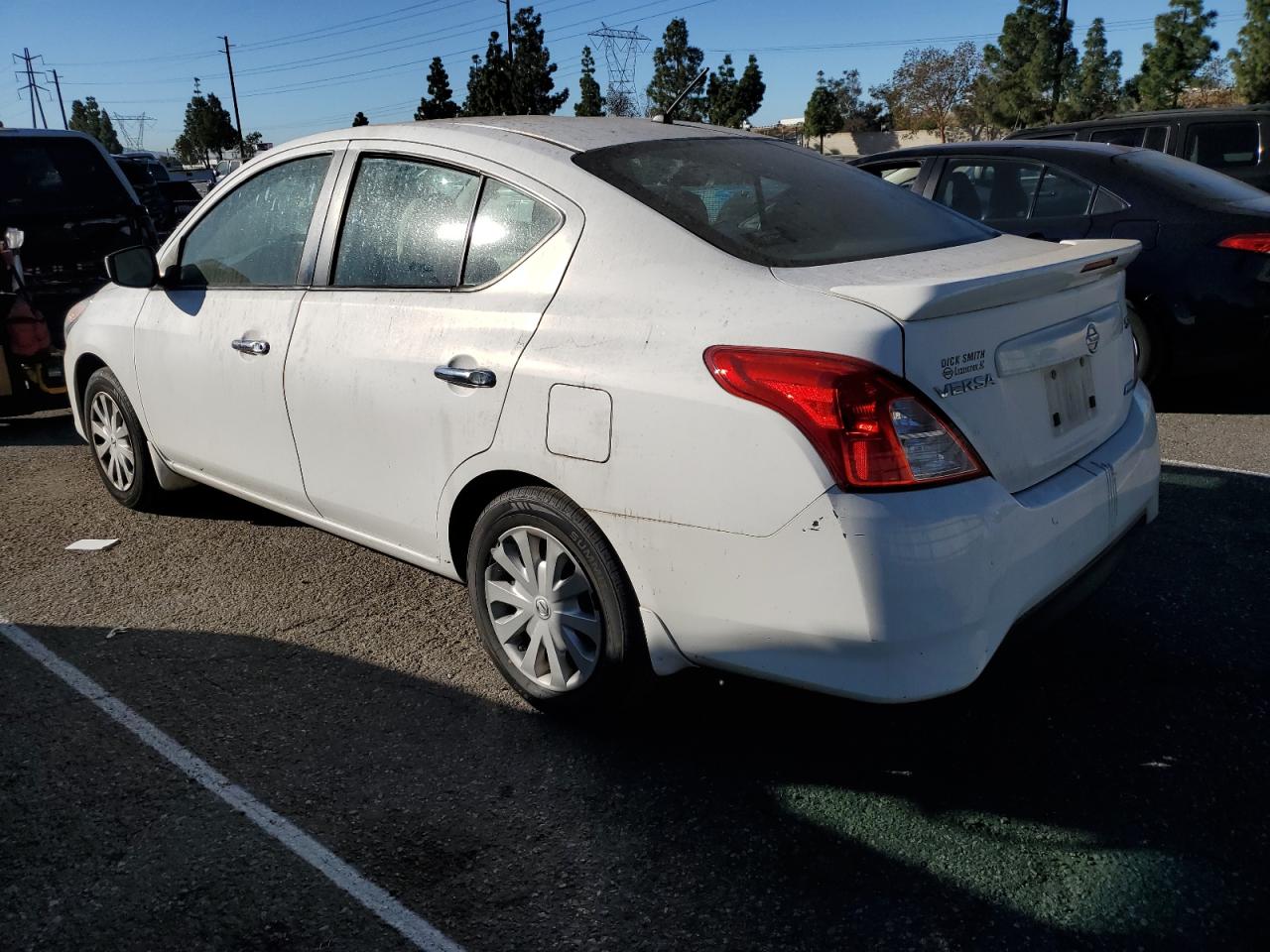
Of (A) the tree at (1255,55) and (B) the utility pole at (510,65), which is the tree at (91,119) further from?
(A) the tree at (1255,55)

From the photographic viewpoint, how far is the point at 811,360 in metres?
2.41

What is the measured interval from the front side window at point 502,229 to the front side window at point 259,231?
0.89 meters

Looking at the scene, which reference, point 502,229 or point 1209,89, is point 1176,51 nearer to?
point 1209,89

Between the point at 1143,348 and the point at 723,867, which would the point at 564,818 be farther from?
the point at 1143,348

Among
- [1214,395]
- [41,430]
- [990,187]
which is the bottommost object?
[41,430]

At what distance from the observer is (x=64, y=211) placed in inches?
313

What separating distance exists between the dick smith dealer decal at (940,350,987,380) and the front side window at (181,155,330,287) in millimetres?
2319

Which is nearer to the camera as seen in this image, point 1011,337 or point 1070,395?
point 1011,337

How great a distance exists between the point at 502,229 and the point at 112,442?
2928mm

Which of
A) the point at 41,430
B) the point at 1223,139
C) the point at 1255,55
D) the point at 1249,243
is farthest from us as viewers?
the point at 1255,55

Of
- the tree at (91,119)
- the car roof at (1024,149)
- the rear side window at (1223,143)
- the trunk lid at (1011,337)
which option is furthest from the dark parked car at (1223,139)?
the tree at (91,119)

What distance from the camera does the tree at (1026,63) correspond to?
5922cm

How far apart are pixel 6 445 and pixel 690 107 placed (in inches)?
2758

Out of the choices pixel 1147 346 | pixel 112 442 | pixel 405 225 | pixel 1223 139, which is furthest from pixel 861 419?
pixel 1223 139
